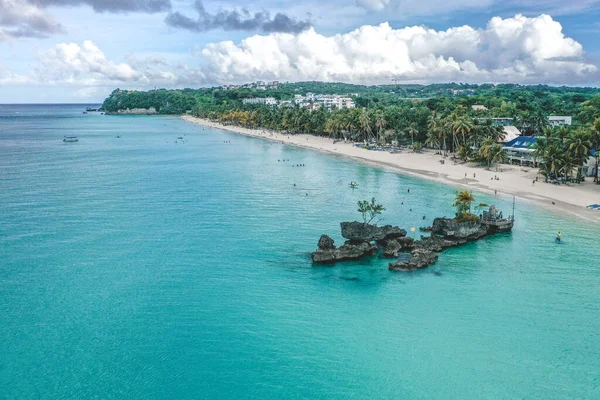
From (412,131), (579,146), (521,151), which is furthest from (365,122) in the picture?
(579,146)

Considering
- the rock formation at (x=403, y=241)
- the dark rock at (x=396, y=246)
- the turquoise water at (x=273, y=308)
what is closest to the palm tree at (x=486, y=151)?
the turquoise water at (x=273, y=308)

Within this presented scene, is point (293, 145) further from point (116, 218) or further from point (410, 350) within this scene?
point (410, 350)

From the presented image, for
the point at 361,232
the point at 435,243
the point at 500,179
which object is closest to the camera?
the point at 361,232

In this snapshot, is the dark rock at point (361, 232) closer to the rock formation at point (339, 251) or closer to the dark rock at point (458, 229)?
the rock formation at point (339, 251)

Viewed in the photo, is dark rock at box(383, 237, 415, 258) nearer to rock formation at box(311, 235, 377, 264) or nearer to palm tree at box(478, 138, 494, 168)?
rock formation at box(311, 235, 377, 264)

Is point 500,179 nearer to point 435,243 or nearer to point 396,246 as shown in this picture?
point 435,243

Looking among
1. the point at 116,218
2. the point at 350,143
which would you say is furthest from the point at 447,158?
the point at 116,218
